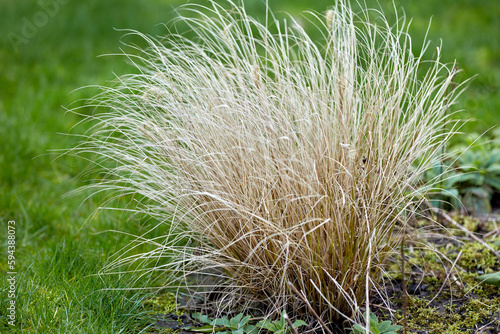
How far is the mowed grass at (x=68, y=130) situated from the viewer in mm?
2086

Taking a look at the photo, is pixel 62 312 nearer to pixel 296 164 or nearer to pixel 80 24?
pixel 296 164

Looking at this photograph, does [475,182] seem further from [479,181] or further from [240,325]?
[240,325]

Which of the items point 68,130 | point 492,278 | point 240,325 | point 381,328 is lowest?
point 68,130

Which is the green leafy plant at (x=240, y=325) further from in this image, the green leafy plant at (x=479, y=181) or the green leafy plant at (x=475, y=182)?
the green leafy plant at (x=479, y=181)

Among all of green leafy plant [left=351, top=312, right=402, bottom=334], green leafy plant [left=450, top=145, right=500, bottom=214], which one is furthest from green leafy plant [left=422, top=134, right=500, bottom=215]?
green leafy plant [left=351, top=312, right=402, bottom=334]

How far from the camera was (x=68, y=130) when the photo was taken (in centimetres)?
389

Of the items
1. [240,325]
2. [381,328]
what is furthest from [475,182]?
[240,325]

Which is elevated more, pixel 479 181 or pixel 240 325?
pixel 479 181

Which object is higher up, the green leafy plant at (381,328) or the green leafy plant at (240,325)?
the green leafy plant at (381,328)

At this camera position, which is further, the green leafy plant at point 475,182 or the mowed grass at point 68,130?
the green leafy plant at point 475,182

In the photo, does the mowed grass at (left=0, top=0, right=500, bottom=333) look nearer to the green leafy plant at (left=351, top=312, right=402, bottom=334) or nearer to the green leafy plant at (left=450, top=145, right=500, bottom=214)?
the green leafy plant at (left=450, top=145, right=500, bottom=214)

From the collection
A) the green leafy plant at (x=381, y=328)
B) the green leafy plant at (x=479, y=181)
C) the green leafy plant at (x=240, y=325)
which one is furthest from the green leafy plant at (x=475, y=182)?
the green leafy plant at (x=240, y=325)

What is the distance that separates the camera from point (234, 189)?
6.87 ft

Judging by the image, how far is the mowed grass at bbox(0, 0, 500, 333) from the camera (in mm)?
2086
